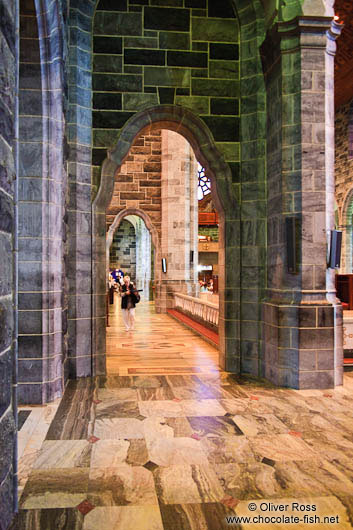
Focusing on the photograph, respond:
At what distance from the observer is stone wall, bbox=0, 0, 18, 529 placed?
252 centimetres

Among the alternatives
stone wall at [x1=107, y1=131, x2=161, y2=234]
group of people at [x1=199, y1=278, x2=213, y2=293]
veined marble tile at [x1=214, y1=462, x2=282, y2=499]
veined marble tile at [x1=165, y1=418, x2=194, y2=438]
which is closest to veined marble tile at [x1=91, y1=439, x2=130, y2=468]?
veined marble tile at [x1=165, y1=418, x2=194, y2=438]

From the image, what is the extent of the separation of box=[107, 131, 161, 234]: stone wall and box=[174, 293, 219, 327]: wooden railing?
124 inches

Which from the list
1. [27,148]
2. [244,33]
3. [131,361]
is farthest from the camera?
[131,361]

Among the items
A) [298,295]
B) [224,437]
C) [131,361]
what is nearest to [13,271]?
A: [224,437]

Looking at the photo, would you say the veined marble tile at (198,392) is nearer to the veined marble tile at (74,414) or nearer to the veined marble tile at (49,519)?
the veined marble tile at (74,414)

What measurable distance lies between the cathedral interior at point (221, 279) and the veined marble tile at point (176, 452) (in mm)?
25

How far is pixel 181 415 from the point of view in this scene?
4742 mm

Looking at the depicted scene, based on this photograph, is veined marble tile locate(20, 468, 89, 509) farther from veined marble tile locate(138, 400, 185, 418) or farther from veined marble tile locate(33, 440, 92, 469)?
veined marble tile locate(138, 400, 185, 418)

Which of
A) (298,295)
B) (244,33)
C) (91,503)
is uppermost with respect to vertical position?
(244,33)

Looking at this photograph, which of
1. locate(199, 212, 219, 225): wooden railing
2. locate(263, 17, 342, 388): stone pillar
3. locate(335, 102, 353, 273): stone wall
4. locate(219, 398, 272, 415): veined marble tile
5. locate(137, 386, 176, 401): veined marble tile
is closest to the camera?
locate(219, 398, 272, 415): veined marble tile

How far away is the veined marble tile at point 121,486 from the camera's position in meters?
3.04

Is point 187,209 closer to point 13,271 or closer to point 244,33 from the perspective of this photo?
point 244,33

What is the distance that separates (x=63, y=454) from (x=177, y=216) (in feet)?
39.6

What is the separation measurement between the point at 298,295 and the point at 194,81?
3.42 metres
